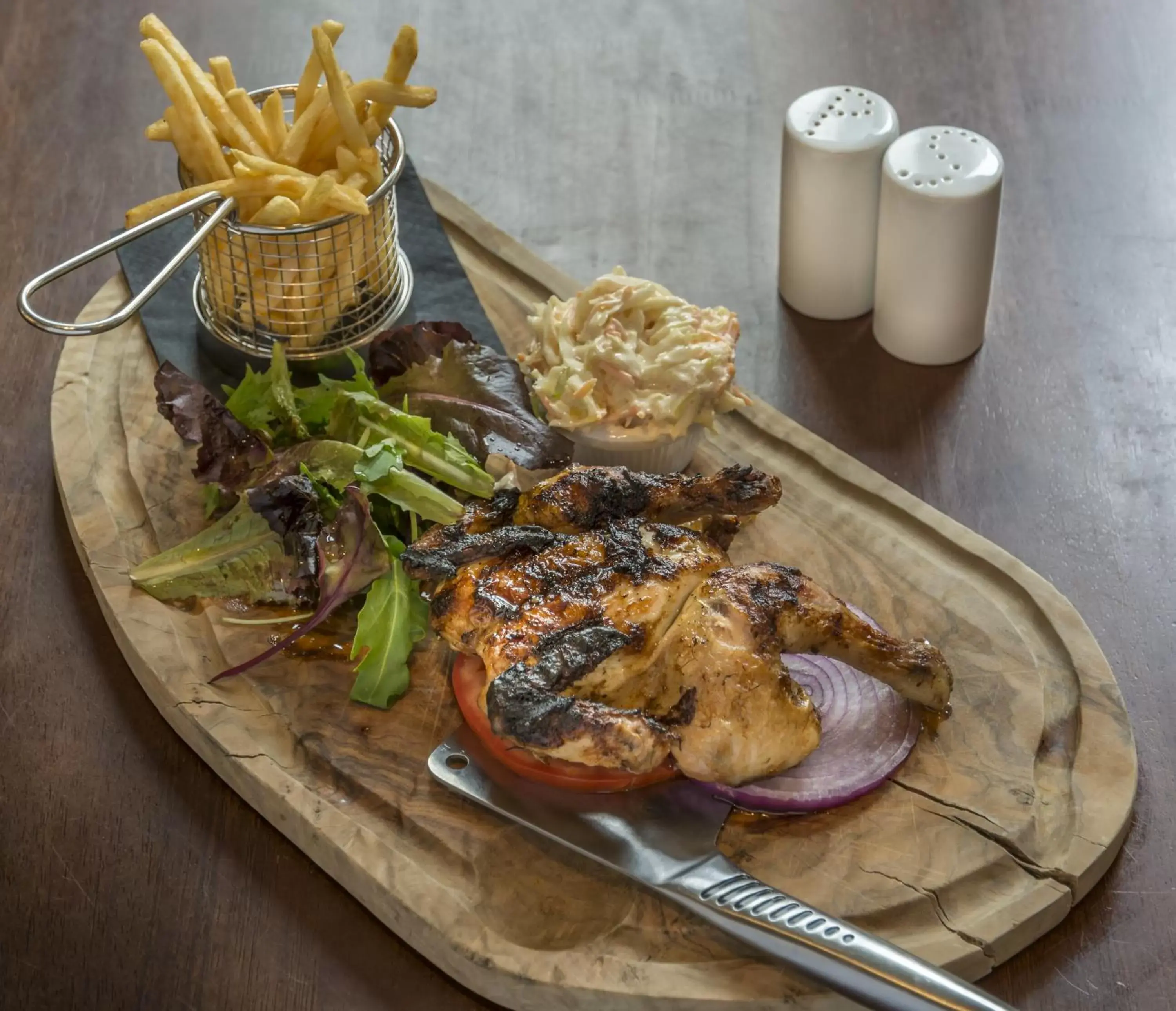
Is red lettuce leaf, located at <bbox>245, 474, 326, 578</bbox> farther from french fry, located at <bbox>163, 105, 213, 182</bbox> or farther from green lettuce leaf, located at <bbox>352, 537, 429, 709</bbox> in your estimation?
french fry, located at <bbox>163, 105, 213, 182</bbox>

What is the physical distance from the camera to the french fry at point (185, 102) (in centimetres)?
368

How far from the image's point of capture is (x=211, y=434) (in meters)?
3.63

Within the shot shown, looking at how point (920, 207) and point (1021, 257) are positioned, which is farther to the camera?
point (1021, 257)

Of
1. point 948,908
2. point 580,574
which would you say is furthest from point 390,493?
Answer: point 948,908

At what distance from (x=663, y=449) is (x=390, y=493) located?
713 mm

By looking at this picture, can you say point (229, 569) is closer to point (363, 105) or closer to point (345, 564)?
point (345, 564)

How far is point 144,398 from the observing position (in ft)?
13.2

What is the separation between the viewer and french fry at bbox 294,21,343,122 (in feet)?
12.3

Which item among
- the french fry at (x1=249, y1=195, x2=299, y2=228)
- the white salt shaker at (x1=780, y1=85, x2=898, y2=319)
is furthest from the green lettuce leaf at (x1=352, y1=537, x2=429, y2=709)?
the white salt shaker at (x1=780, y1=85, x2=898, y2=319)

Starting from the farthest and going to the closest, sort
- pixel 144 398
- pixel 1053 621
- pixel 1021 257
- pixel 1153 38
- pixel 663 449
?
1. pixel 1153 38
2. pixel 1021 257
3. pixel 144 398
4. pixel 663 449
5. pixel 1053 621

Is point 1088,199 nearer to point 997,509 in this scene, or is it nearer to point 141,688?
point 997,509

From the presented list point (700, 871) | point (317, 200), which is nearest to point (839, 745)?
point (700, 871)

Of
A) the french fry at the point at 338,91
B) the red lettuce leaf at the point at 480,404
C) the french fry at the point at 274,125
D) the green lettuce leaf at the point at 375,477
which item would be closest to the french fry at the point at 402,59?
the french fry at the point at 338,91

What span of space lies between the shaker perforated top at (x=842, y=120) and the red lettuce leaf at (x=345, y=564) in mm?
1615
